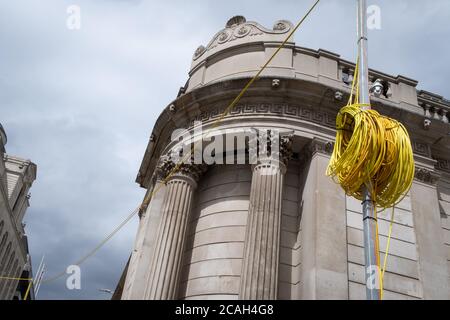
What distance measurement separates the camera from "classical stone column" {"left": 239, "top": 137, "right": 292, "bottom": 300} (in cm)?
1027

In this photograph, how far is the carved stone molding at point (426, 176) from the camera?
1315 centimetres

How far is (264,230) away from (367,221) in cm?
588

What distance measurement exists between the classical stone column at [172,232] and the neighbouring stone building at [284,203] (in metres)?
0.03

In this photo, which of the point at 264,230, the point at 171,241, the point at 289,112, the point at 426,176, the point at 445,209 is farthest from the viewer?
the point at 445,209

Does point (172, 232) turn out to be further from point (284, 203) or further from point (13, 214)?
point (13, 214)

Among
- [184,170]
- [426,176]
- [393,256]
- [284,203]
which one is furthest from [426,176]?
[184,170]

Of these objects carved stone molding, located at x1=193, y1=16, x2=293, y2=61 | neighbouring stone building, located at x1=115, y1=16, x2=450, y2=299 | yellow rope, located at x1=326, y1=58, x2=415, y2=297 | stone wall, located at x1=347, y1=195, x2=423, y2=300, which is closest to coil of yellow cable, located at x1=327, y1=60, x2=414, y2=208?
yellow rope, located at x1=326, y1=58, x2=415, y2=297

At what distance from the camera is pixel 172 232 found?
12055 millimetres

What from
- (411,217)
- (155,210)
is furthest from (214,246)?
(411,217)

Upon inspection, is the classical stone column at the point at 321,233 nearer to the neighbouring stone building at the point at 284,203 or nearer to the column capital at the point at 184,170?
the neighbouring stone building at the point at 284,203

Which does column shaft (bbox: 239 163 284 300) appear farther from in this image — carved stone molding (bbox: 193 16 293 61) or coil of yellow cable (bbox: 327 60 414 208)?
A: carved stone molding (bbox: 193 16 293 61)

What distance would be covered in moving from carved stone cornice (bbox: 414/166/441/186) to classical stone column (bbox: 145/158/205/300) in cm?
670

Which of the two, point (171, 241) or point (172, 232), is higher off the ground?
point (172, 232)

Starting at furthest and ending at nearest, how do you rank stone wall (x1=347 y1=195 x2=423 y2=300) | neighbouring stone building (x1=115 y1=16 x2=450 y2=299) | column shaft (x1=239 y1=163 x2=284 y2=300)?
neighbouring stone building (x1=115 y1=16 x2=450 y2=299), stone wall (x1=347 y1=195 x2=423 y2=300), column shaft (x1=239 y1=163 x2=284 y2=300)
